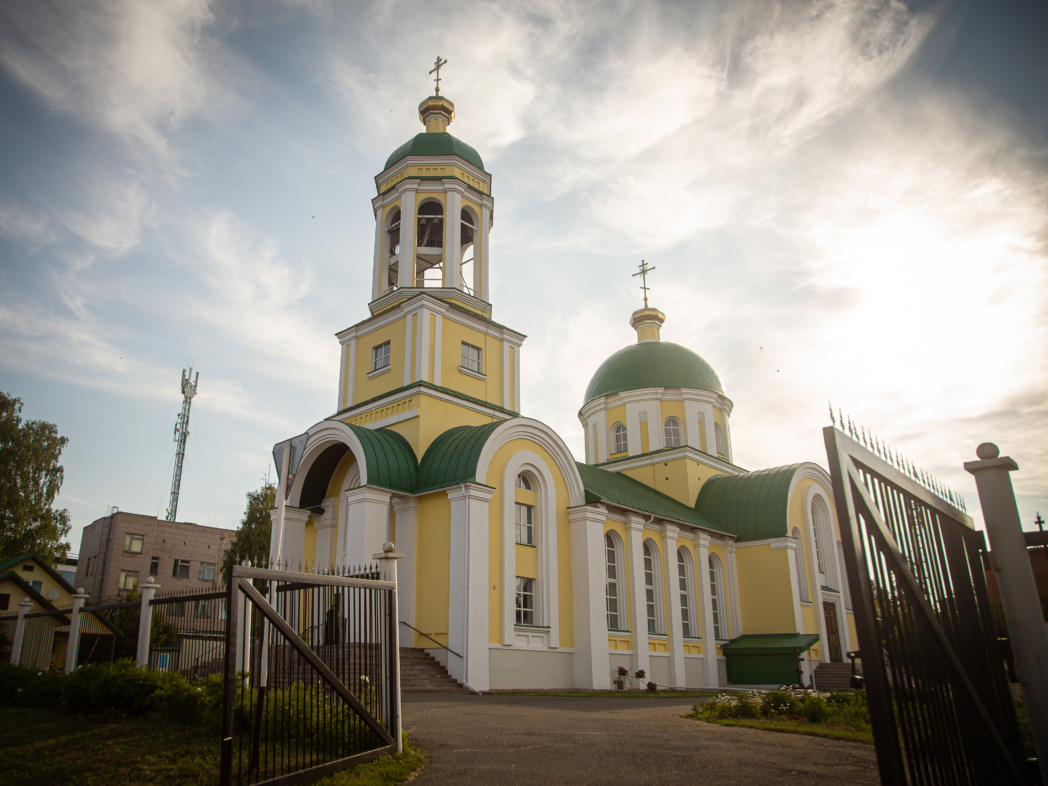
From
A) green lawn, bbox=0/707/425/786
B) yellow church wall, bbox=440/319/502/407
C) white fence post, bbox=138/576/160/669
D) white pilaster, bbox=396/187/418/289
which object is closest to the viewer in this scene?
green lawn, bbox=0/707/425/786

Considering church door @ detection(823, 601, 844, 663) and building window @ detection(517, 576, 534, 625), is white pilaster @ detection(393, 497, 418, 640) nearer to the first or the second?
building window @ detection(517, 576, 534, 625)

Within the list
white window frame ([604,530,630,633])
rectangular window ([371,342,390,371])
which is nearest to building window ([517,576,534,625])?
white window frame ([604,530,630,633])

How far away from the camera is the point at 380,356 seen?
63.9ft

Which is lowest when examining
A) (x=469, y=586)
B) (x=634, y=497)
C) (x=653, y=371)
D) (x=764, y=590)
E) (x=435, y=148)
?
(x=469, y=586)

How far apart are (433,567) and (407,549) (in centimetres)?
84

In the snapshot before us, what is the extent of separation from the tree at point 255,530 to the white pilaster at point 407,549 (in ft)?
46.8

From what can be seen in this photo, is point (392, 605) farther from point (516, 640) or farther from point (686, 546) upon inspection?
point (686, 546)

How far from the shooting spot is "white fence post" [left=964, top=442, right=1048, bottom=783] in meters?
4.62

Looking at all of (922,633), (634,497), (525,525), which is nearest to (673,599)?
(634,497)

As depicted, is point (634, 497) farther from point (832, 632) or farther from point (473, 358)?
point (832, 632)

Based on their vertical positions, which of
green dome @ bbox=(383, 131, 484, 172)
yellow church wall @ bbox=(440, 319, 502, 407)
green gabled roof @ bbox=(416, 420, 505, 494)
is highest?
green dome @ bbox=(383, 131, 484, 172)

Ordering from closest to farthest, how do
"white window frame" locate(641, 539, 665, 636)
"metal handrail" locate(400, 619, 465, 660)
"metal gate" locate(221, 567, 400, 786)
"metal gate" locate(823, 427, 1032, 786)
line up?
1. "metal gate" locate(823, 427, 1032, 786)
2. "metal gate" locate(221, 567, 400, 786)
3. "metal handrail" locate(400, 619, 465, 660)
4. "white window frame" locate(641, 539, 665, 636)

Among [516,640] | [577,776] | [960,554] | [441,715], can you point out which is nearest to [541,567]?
[516,640]

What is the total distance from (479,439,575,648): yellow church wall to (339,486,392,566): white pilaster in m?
1.10
